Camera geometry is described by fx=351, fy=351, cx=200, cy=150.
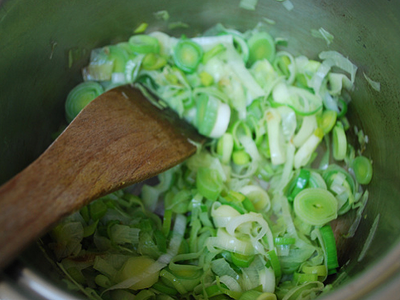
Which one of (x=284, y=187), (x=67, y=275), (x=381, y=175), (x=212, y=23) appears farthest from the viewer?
(x=212, y=23)

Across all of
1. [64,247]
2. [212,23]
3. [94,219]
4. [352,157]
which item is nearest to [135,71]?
[212,23]

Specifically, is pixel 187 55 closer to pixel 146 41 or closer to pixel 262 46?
pixel 146 41

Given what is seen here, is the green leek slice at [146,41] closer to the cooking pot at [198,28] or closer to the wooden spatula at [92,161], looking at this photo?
the cooking pot at [198,28]

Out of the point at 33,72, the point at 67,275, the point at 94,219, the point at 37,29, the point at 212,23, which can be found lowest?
the point at 94,219

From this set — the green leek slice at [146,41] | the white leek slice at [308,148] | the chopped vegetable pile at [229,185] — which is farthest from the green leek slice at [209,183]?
the green leek slice at [146,41]

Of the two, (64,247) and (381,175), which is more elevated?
(381,175)

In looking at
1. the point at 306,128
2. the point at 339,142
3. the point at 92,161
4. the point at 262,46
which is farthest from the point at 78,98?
the point at 339,142

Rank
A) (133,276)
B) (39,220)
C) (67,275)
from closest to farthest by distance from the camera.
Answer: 1. (39,220)
2. (67,275)
3. (133,276)

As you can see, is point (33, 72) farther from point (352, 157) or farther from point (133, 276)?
point (352, 157)
